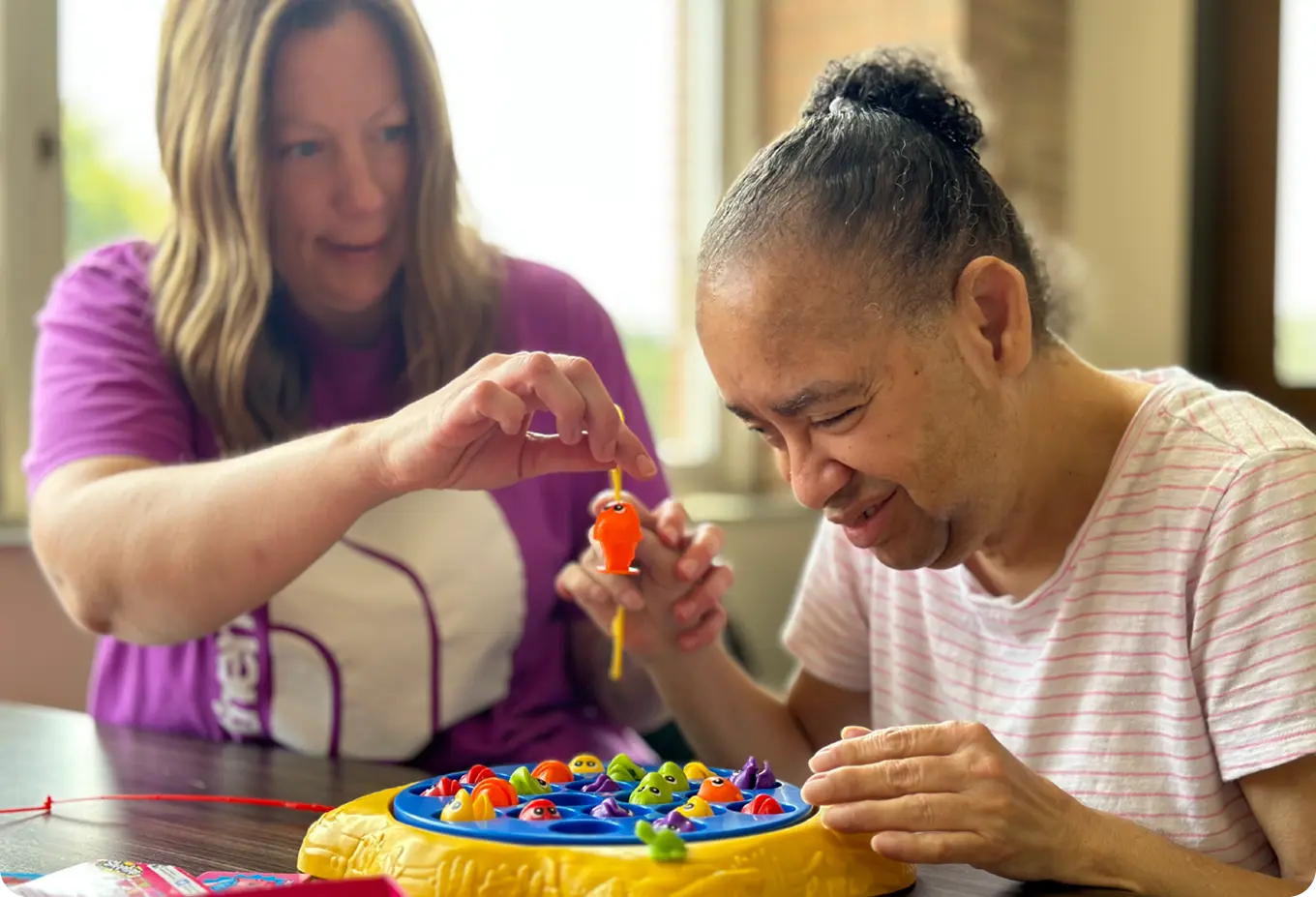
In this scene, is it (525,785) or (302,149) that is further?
(302,149)

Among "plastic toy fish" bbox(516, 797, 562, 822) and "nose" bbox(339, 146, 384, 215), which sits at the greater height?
"nose" bbox(339, 146, 384, 215)

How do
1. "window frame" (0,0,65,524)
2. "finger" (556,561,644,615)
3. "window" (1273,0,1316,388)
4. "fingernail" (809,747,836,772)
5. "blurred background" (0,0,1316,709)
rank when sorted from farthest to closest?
"window" (1273,0,1316,388)
"blurred background" (0,0,1316,709)
"window frame" (0,0,65,524)
"finger" (556,561,644,615)
"fingernail" (809,747,836,772)

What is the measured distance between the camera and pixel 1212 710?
1026mm

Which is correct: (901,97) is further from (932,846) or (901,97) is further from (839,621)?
(932,846)

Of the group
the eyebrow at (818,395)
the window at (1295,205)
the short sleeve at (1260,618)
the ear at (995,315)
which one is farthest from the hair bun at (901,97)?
the window at (1295,205)

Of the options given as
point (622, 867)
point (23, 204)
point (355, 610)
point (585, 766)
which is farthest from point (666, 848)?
point (23, 204)

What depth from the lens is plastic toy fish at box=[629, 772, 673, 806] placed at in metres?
0.93

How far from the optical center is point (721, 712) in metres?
1.35

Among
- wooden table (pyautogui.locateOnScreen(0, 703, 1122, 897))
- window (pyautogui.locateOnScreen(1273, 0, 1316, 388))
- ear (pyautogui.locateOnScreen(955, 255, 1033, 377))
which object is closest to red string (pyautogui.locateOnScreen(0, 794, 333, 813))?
wooden table (pyautogui.locateOnScreen(0, 703, 1122, 897))

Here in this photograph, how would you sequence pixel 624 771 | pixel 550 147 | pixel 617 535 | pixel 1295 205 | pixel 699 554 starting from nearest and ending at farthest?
pixel 624 771
pixel 617 535
pixel 699 554
pixel 550 147
pixel 1295 205

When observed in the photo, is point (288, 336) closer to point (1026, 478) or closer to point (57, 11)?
point (1026, 478)

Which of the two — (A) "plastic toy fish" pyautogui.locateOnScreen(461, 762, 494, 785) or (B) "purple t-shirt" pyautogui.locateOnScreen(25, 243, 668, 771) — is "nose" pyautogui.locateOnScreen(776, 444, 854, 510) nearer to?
(A) "plastic toy fish" pyautogui.locateOnScreen(461, 762, 494, 785)

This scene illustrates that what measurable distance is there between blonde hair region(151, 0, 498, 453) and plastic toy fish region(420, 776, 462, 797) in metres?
0.59

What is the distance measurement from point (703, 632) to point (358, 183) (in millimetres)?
562
